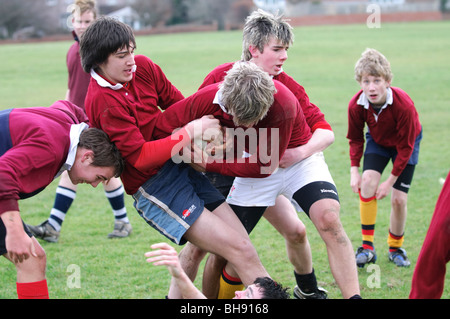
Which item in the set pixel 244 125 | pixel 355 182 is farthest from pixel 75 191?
pixel 244 125

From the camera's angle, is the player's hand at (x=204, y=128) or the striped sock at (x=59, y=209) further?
the striped sock at (x=59, y=209)

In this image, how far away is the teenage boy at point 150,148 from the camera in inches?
143

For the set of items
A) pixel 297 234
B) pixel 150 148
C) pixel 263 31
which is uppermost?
pixel 263 31

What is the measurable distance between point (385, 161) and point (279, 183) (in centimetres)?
184

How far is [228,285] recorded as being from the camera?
4516mm

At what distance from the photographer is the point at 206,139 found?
3.77 metres

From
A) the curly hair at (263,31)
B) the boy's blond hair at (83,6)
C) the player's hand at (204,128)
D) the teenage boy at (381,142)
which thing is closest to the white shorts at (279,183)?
the player's hand at (204,128)

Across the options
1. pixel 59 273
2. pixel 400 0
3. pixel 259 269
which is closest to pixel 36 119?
pixel 259 269

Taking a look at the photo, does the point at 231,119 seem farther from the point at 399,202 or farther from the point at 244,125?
the point at 399,202

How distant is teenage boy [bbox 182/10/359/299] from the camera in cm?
396

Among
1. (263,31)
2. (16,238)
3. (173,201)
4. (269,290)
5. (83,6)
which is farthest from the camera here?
(83,6)

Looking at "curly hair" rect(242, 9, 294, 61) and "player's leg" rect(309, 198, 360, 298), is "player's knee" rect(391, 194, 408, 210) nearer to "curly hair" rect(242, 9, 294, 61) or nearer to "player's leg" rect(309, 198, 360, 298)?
"player's leg" rect(309, 198, 360, 298)

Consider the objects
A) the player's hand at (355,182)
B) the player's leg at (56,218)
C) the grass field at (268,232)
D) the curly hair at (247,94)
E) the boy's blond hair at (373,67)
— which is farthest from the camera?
the player's leg at (56,218)

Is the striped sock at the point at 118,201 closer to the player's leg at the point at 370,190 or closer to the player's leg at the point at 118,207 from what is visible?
the player's leg at the point at 118,207
